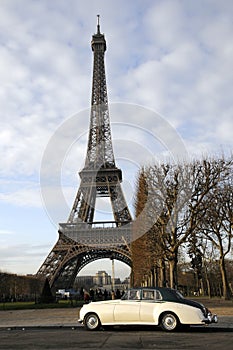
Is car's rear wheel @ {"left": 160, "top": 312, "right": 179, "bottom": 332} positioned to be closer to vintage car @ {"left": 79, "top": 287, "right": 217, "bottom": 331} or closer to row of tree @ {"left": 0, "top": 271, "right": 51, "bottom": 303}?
vintage car @ {"left": 79, "top": 287, "right": 217, "bottom": 331}

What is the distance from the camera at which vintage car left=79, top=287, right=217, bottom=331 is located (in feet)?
48.3

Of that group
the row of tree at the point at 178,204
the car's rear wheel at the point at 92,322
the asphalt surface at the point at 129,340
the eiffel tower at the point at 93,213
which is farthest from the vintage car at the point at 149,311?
the eiffel tower at the point at 93,213

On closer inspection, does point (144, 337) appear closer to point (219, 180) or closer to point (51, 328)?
point (51, 328)

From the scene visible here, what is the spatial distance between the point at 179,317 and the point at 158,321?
74 cm

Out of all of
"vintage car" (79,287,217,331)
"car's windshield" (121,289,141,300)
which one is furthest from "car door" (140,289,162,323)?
"car's windshield" (121,289,141,300)

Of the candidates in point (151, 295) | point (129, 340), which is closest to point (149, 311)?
point (151, 295)

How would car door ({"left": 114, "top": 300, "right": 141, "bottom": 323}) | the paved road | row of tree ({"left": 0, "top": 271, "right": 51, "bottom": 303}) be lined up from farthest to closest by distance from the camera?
1. row of tree ({"left": 0, "top": 271, "right": 51, "bottom": 303})
2. car door ({"left": 114, "top": 300, "right": 141, "bottom": 323})
3. the paved road

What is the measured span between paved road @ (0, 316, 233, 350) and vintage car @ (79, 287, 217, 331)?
1.20ft

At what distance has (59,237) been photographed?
65875 millimetres

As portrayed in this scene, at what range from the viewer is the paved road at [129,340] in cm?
1164

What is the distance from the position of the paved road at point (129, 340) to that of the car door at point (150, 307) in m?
0.46

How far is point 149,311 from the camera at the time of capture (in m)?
15.1

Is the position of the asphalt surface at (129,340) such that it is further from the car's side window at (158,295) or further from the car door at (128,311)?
the car's side window at (158,295)

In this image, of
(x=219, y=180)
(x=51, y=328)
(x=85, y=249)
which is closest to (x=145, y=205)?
(x=219, y=180)
